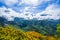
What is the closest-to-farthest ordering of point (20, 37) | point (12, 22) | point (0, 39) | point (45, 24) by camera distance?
1. point (0, 39)
2. point (20, 37)
3. point (12, 22)
4. point (45, 24)

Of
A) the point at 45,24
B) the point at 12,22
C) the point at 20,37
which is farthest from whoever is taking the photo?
the point at 45,24

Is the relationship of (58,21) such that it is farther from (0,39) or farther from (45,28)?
(0,39)

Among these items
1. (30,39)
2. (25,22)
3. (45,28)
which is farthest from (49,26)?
(30,39)

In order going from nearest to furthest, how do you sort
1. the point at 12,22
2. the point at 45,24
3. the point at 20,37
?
the point at 20,37 < the point at 12,22 < the point at 45,24

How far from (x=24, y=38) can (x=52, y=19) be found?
334 inches

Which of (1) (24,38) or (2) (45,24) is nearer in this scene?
(1) (24,38)

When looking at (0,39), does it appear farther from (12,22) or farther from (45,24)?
(45,24)

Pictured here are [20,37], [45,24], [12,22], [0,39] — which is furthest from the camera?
[45,24]

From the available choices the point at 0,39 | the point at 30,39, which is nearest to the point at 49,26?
the point at 30,39

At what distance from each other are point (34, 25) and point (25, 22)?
90 cm

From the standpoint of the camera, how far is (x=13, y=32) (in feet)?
32.7

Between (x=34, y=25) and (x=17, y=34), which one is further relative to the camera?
(x=34, y=25)

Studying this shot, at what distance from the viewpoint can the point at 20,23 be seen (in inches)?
730

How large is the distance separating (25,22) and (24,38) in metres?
8.79
